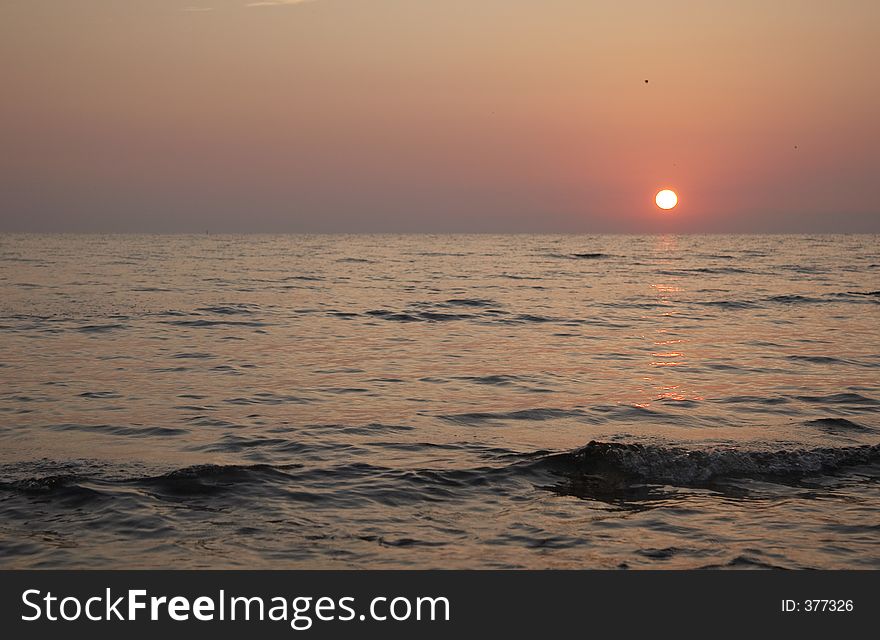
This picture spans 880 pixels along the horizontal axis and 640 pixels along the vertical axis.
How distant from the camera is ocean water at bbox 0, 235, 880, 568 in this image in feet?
24.4

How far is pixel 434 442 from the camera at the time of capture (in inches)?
443

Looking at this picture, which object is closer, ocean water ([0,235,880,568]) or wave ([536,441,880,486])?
ocean water ([0,235,880,568])

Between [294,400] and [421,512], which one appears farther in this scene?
[294,400]

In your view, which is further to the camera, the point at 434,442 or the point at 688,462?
the point at 434,442

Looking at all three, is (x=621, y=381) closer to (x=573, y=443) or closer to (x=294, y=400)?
(x=573, y=443)

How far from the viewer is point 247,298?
33.3m

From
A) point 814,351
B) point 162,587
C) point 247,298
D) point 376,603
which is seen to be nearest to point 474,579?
point 376,603

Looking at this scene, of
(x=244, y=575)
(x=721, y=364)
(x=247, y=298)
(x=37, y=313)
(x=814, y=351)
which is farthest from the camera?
(x=247, y=298)

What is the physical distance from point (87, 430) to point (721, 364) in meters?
12.9

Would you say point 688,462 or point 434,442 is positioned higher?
point 434,442

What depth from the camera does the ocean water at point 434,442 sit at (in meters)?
7.44

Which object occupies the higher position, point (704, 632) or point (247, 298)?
point (247, 298)

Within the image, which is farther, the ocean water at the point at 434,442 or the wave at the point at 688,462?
the wave at the point at 688,462

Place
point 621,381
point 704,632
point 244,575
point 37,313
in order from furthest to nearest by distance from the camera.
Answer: point 37,313 < point 621,381 < point 244,575 < point 704,632
